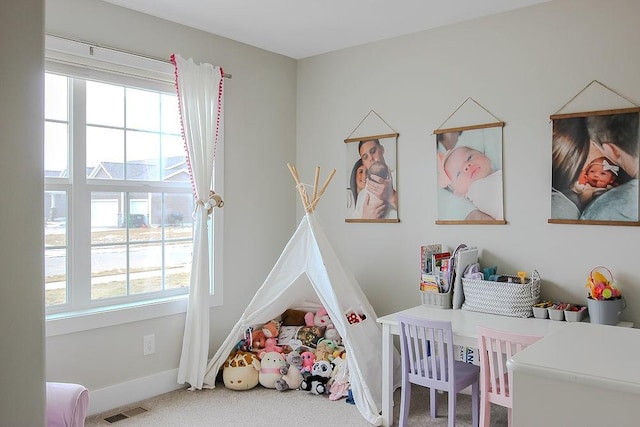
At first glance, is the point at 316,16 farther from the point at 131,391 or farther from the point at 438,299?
the point at 131,391

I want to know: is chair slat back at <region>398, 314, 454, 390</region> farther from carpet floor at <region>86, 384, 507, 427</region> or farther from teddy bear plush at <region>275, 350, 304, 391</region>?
teddy bear plush at <region>275, 350, 304, 391</region>

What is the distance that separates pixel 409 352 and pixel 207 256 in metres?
1.54

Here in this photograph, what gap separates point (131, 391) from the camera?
3498 mm

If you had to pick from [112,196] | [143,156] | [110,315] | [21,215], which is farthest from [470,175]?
A: [21,215]

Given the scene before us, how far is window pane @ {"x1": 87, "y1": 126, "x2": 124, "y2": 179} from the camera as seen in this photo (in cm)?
337

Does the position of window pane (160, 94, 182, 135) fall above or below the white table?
above

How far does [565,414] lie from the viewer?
113 centimetres

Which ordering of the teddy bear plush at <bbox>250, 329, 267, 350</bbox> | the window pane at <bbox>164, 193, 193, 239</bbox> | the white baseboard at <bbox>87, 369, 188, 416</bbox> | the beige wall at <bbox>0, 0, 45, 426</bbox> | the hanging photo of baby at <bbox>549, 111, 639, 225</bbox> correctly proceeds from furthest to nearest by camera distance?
1. the teddy bear plush at <bbox>250, 329, 267, 350</bbox>
2. the window pane at <bbox>164, 193, 193, 239</bbox>
3. the white baseboard at <bbox>87, 369, 188, 416</bbox>
4. the hanging photo of baby at <bbox>549, 111, 639, 225</bbox>
5. the beige wall at <bbox>0, 0, 45, 426</bbox>

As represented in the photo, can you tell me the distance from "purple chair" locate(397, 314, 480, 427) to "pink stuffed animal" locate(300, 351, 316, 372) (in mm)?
839

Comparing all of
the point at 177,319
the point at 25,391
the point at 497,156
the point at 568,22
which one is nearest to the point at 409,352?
the point at 497,156

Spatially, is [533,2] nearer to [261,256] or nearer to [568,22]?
[568,22]

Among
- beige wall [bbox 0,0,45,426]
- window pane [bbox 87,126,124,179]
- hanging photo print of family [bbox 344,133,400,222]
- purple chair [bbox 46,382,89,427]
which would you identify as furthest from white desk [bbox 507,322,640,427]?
window pane [bbox 87,126,124,179]

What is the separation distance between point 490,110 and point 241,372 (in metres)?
2.38

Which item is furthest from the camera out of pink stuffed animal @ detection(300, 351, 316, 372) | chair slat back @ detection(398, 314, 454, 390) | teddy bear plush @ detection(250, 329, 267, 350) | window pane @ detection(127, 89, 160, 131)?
teddy bear plush @ detection(250, 329, 267, 350)
